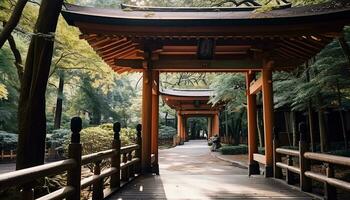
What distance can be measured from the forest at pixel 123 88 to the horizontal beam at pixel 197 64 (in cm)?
168

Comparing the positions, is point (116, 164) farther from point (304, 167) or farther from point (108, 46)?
point (304, 167)

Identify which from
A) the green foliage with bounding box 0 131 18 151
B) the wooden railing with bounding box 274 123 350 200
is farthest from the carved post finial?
the green foliage with bounding box 0 131 18 151

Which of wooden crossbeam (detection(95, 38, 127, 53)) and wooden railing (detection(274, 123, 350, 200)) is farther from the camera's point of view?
wooden crossbeam (detection(95, 38, 127, 53))

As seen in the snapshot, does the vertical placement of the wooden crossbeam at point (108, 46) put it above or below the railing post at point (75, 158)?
above

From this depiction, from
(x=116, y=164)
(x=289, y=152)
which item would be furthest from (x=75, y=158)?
(x=289, y=152)

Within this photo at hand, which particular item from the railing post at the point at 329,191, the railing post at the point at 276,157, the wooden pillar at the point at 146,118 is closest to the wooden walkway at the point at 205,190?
the railing post at the point at 276,157

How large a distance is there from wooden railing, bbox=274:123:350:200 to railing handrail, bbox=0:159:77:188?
3724mm

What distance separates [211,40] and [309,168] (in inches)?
155

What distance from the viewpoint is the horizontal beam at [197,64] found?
8680 millimetres

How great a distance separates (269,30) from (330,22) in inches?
52.3

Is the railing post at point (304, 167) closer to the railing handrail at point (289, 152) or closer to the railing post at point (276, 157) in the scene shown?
the railing handrail at point (289, 152)

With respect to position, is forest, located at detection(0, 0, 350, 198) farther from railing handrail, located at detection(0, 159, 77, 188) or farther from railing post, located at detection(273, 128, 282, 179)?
railing handrail, located at detection(0, 159, 77, 188)

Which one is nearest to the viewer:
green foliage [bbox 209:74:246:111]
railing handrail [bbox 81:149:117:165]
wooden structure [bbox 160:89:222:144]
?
railing handrail [bbox 81:149:117:165]

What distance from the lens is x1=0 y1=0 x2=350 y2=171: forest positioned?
956 cm
